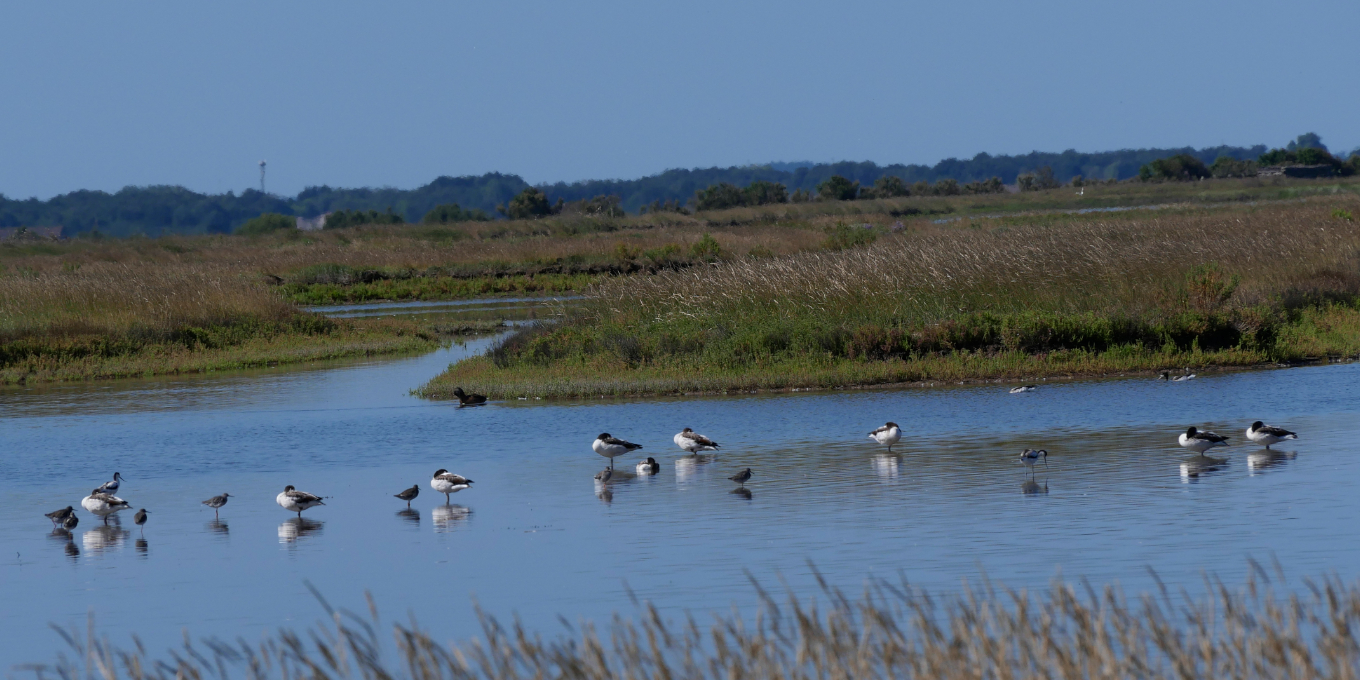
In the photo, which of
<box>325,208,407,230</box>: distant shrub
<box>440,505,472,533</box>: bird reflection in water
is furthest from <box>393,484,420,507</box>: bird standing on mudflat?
<box>325,208,407,230</box>: distant shrub

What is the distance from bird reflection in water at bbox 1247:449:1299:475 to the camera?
1473 centimetres

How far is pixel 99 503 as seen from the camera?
14742 millimetres

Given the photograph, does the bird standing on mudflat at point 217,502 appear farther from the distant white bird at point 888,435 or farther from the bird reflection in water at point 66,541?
the distant white bird at point 888,435

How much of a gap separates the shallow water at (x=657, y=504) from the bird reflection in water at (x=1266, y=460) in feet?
0.16

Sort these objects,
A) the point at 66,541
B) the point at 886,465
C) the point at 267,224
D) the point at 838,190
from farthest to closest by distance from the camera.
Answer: the point at 267,224
the point at 838,190
the point at 886,465
the point at 66,541

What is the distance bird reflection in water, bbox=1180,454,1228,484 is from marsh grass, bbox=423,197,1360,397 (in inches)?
326

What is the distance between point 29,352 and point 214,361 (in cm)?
425

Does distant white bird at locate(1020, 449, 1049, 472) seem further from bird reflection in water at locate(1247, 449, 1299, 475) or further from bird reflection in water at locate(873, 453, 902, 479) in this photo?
bird reflection in water at locate(1247, 449, 1299, 475)

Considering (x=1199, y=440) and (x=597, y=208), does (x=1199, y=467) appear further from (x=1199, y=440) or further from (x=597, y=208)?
(x=597, y=208)

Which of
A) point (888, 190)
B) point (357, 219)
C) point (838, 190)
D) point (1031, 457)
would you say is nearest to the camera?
point (1031, 457)

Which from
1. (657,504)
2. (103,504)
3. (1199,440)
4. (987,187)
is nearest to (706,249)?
(1199,440)

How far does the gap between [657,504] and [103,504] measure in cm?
563

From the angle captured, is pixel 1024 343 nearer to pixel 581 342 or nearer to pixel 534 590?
pixel 581 342

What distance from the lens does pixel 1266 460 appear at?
15195 mm
